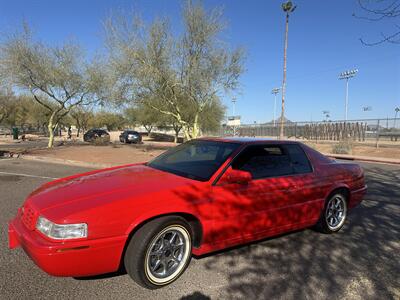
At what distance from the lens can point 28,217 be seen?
3.08 m

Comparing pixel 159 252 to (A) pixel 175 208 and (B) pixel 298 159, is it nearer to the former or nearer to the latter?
(A) pixel 175 208

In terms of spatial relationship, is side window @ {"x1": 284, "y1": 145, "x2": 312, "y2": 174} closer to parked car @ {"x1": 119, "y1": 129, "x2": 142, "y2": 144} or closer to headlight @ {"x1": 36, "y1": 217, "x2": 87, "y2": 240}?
headlight @ {"x1": 36, "y1": 217, "x2": 87, "y2": 240}

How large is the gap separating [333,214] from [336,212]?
8cm

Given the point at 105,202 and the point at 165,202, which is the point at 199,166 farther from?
the point at 105,202

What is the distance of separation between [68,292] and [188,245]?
1.21m

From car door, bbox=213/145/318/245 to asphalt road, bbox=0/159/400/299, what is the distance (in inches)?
14.6

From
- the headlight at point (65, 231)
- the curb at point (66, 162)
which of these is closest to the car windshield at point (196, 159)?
the headlight at point (65, 231)

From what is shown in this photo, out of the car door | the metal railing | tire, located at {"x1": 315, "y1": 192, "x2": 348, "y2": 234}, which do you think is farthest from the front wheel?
the metal railing

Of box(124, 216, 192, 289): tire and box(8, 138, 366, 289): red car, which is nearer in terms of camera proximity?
box(8, 138, 366, 289): red car

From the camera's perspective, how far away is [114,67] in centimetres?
1583

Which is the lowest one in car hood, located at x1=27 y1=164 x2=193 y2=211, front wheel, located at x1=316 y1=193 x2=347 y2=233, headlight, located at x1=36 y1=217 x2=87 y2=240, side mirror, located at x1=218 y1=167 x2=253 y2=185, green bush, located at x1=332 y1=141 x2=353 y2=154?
green bush, located at x1=332 y1=141 x2=353 y2=154

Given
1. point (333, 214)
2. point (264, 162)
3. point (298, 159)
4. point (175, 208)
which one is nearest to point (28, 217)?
point (175, 208)

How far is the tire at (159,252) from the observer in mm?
2982

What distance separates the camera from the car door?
3.54 meters
